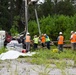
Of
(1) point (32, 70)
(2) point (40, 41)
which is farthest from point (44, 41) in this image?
(1) point (32, 70)

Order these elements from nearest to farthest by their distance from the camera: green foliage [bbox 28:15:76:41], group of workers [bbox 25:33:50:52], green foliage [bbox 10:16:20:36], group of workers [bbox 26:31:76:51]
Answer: group of workers [bbox 26:31:76:51], group of workers [bbox 25:33:50:52], green foliage [bbox 28:15:76:41], green foliage [bbox 10:16:20:36]

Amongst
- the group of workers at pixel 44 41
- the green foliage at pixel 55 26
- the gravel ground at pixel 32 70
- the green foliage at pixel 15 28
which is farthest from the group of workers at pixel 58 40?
the green foliage at pixel 15 28

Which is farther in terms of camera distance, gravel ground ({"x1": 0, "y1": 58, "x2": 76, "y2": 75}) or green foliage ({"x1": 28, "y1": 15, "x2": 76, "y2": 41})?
green foliage ({"x1": 28, "y1": 15, "x2": 76, "y2": 41})

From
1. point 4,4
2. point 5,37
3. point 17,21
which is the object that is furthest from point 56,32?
point 4,4

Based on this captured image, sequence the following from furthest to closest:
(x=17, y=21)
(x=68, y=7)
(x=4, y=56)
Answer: (x=68, y=7), (x=17, y=21), (x=4, y=56)

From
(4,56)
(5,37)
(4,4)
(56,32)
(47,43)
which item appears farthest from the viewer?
(4,4)

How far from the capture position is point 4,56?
20906mm

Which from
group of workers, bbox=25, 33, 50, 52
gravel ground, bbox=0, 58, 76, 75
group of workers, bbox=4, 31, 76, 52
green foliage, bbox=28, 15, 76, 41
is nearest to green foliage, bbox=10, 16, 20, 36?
green foliage, bbox=28, 15, 76, 41

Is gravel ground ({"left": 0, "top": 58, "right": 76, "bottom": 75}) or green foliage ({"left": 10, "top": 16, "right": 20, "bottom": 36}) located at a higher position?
gravel ground ({"left": 0, "top": 58, "right": 76, "bottom": 75})

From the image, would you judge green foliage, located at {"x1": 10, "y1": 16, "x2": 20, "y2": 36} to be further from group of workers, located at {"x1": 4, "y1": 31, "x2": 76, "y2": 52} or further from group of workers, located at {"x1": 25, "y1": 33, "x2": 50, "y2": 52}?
group of workers, located at {"x1": 4, "y1": 31, "x2": 76, "y2": 52}

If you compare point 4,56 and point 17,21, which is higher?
point 4,56

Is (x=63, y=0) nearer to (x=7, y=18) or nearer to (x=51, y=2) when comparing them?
(x=51, y=2)

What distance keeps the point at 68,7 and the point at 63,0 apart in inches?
129

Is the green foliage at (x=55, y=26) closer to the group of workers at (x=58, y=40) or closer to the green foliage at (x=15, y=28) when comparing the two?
the green foliage at (x=15, y=28)
